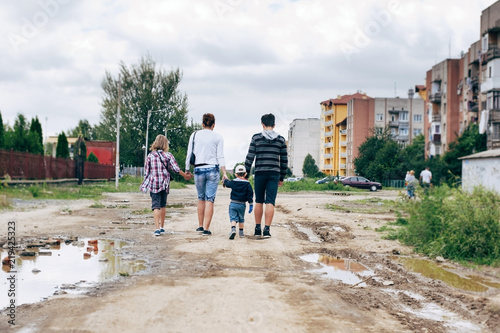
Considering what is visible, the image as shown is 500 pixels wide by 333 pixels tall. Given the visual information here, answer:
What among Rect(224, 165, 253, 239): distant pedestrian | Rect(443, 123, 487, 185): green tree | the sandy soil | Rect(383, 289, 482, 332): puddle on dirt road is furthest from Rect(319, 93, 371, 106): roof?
Rect(383, 289, 482, 332): puddle on dirt road

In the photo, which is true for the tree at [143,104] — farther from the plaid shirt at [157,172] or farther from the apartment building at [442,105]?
the plaid shirt at [157,172]

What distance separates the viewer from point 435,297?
5.23m

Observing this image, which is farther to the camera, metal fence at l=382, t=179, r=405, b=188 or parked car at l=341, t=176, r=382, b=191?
metal fence at l=382, t=179, r=405, b=188

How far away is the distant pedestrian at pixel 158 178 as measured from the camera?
9688mm

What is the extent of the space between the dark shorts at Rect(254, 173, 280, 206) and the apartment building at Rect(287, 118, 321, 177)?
134 metres

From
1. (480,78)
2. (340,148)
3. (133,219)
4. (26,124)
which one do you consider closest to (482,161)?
(133,219)

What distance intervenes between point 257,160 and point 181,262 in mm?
3341

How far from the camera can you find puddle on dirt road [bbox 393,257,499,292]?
6.00 metres

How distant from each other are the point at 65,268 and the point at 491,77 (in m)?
58.3

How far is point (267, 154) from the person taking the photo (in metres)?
9.51

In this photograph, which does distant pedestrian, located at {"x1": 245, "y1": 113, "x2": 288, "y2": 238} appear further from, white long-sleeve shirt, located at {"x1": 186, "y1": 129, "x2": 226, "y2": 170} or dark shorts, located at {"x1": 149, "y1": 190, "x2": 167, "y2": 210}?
dark shorts, located at {"x1": 149, "y1": 190, "x2": 167, "y2": 210}

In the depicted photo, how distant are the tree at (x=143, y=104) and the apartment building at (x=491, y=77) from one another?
3090 centimetres

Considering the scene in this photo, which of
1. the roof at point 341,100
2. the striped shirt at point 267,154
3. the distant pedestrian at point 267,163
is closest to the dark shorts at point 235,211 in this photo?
the distant pedestrian at point 267,163

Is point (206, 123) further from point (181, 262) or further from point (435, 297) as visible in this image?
point (435, 297)
